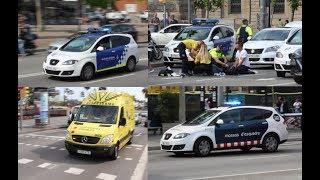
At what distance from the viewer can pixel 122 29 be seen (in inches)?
199

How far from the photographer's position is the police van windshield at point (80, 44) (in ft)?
16.6

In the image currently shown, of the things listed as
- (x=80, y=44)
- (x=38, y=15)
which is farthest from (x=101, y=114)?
(x=38, y=15)

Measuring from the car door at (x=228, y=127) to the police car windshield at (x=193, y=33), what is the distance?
2.27 feet

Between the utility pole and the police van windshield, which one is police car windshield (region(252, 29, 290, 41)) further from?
the police van windshield

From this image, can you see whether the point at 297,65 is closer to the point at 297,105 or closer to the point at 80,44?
the point at 297,105

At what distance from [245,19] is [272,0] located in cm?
28

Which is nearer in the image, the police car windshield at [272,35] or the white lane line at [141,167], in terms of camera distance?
the white lane line at [141,167]

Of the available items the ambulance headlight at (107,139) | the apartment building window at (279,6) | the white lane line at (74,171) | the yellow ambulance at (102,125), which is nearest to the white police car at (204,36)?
the apartment building window at (279,6)

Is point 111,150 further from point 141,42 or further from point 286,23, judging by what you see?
point 286,23

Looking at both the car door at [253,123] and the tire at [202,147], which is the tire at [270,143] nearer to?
the car door at [253,123]

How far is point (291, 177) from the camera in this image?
506 cm

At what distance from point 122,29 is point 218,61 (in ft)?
2.86
